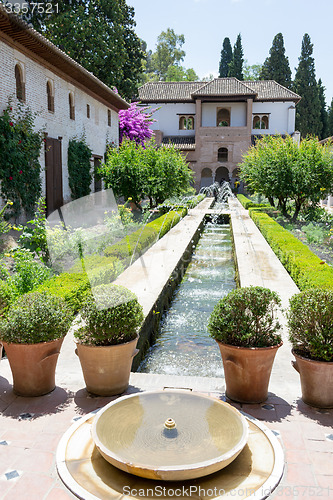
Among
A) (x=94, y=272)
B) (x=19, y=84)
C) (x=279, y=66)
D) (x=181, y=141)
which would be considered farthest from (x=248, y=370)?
(x=279, y=66)

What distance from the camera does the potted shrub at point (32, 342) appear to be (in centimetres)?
370

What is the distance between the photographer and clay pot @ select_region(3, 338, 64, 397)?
12.2 ft

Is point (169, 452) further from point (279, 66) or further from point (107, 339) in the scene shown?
point (279, 66)

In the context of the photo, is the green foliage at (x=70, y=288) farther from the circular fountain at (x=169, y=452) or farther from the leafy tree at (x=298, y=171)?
the leafy tree at (x=298, y=171)

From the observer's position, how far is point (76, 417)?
3.45m

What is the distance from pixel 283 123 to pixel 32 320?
3961cm

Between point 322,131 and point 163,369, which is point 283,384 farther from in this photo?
point 322,131

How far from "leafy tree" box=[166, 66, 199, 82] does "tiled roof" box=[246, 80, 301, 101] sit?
1608 cm

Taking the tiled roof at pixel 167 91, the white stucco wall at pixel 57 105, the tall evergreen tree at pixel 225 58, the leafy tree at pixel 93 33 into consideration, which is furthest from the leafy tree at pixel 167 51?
the white stucco wall at pixel 57 105

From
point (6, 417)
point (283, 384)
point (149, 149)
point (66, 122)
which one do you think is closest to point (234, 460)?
point (283, 384)

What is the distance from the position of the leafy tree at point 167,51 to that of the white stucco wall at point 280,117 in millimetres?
22594

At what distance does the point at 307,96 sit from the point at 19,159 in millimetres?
36745

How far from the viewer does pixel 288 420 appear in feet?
11.1

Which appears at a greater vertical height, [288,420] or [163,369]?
[288,420]
